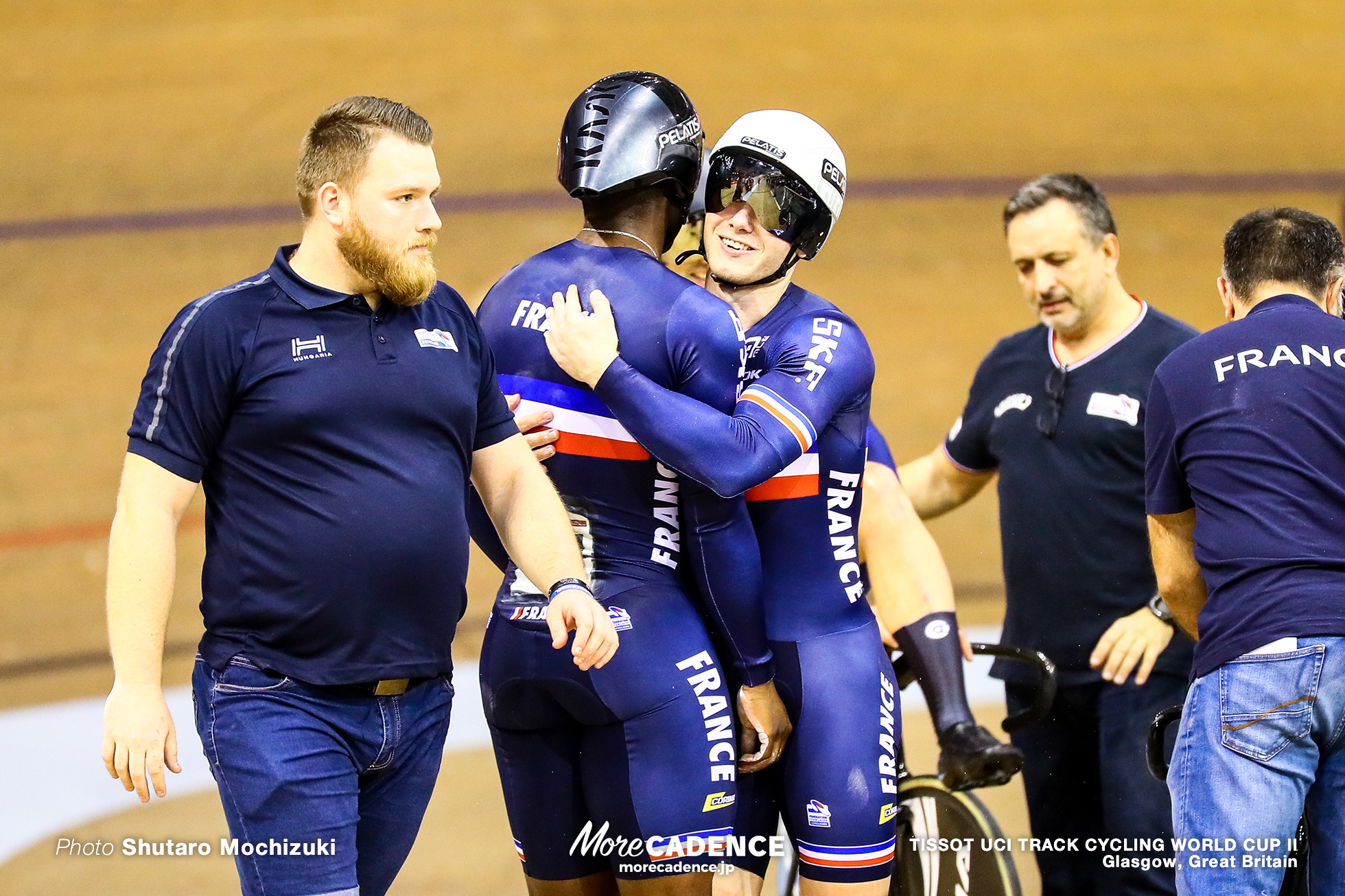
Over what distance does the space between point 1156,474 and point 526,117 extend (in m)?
8.00

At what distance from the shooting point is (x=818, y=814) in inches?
119

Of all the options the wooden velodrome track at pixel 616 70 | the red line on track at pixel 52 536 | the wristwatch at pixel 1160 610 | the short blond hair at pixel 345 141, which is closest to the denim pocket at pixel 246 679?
the short blond hair at pixel 345 141

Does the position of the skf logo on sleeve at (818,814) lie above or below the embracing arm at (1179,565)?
below

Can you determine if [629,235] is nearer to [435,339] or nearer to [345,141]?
[435,339]

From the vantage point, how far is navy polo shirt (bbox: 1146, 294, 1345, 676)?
9.31 feet

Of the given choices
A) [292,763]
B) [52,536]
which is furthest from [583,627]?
[52,536]

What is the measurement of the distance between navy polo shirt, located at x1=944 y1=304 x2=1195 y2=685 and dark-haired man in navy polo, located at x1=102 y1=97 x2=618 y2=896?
1892 millimetres

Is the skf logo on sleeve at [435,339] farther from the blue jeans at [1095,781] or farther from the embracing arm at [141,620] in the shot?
the blue jeans at [1095,781]

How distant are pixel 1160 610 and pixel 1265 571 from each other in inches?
37.3

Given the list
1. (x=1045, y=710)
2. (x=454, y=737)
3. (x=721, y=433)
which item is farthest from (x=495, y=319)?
(x=454, y=737)

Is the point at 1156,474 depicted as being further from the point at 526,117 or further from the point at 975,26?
the point at 975,26

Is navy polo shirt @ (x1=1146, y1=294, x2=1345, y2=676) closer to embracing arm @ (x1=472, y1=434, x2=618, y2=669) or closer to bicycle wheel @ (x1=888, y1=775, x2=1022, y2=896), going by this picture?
bicycle wheel @ (x1=888, y1=775, x2=1022, y2=896)

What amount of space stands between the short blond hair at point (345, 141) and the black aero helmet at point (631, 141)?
405 mm

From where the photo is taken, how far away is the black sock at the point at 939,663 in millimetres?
3422
